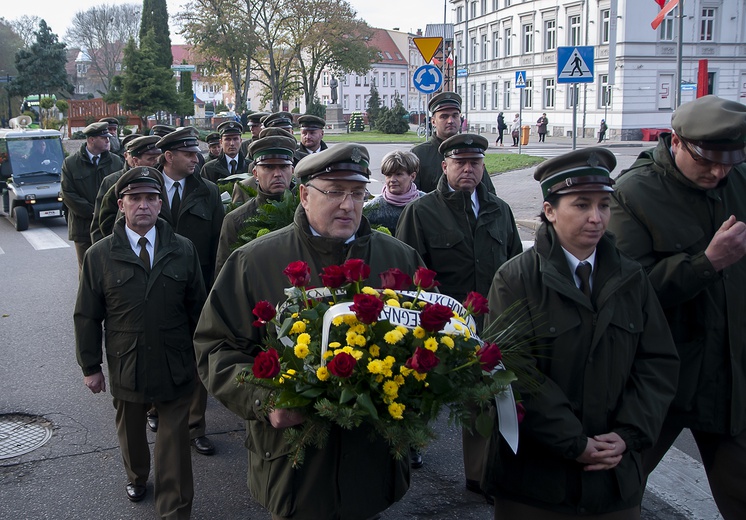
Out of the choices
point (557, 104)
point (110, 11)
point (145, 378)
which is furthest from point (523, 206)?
point (110, 11)

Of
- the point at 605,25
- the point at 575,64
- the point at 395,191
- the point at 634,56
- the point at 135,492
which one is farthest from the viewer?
the point at 605,25

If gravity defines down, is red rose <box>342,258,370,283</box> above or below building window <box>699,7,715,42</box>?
below

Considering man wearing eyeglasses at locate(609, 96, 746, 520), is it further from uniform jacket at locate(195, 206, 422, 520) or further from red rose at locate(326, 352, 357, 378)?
red rose at locate(326, 352, 357, 378)

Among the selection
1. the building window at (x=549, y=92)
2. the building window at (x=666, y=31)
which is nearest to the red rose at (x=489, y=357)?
the building window at (x=666, y=31)

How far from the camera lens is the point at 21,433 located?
6086mm

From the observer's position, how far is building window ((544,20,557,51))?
56.7 meters

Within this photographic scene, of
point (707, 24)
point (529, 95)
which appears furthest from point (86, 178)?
point (529, 95)

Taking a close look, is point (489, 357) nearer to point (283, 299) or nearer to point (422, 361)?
point (422, 361)

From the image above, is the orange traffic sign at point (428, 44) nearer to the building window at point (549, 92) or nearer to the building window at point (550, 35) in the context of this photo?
the building window at point (549, 92)

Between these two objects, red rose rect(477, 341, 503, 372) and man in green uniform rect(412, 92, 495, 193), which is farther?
man in green uniform rect(412, 92, 495, 193)

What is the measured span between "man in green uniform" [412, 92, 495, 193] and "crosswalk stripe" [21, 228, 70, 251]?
10278 millimetres

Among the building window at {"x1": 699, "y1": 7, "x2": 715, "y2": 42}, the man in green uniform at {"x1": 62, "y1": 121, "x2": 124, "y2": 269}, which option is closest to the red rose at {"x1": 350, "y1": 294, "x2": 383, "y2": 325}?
the man in green uniform at {"x1": 62, "y1": 121, "x2": 124, "y2": 269}

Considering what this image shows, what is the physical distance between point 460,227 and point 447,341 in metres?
2.87

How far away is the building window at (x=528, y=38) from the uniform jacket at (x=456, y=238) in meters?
57.9
